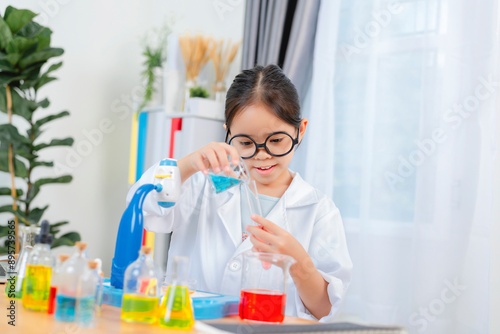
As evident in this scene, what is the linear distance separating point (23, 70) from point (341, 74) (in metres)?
1.84

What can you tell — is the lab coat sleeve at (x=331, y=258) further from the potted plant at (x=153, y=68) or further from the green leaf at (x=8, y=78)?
the potted plant at (x=153, y=68)

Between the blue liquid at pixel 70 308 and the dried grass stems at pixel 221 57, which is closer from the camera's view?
the blue liquid at pixel 70 308

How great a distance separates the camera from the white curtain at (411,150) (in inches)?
89.1

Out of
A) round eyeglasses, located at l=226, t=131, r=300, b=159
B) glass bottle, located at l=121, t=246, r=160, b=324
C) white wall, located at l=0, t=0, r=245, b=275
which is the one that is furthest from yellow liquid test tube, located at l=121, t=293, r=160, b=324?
white wall, located at l=0, t=0, r=245, b=275

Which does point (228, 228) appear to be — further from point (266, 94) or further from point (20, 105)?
point (20, 105)

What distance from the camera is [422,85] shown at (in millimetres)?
2490

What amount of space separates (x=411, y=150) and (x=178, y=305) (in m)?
1.83

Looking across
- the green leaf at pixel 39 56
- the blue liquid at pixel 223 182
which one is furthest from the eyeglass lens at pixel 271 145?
the green leaf at pixel 39 56

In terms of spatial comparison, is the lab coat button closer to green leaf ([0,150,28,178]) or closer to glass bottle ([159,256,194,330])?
glass bottle ([159,256,194,330])

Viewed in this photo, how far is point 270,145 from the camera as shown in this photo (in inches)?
58.6

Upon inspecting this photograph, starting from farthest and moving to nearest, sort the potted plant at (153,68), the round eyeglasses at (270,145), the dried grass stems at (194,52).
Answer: the potted plant at (153,68), the dried grass stems at (194,52), the round eyeglasses at (270,145)

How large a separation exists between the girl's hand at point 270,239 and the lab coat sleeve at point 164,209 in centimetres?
21

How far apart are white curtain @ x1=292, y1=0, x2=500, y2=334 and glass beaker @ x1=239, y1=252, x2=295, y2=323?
1.45 meters

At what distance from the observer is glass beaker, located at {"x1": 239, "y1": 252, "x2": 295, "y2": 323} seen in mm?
1030
